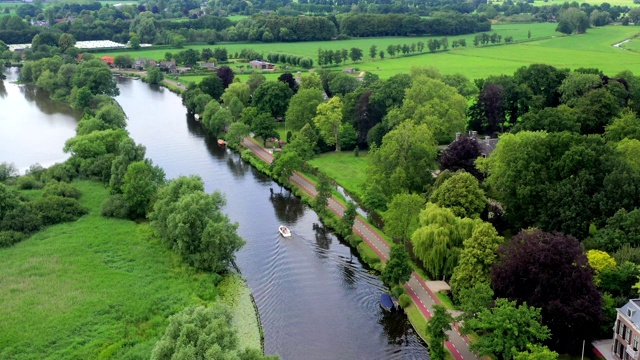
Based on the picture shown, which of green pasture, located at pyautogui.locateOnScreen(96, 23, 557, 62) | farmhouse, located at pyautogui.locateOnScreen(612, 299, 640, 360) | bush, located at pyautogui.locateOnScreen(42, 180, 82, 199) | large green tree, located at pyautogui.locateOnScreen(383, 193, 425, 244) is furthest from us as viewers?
green pasture, located at pyautogui.locateOnScreen(96, 23, 557, 62)

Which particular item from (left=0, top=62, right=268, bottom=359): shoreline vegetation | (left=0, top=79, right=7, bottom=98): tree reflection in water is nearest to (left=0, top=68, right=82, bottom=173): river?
(left=0, top=79, right=7, bottom=98): tree reflection in water

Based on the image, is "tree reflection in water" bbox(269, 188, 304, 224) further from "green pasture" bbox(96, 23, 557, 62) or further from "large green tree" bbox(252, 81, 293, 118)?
"green pasture" bbox(96, 23, 557, 62)

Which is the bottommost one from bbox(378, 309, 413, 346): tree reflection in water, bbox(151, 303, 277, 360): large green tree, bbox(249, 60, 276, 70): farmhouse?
bbox(378, 309, 413, 346): tree reflection in water

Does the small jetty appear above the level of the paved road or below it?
below

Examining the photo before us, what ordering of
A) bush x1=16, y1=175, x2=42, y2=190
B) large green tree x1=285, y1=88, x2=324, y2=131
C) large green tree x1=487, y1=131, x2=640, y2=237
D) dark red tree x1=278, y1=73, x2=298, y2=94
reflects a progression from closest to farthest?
large green tree x1=487, y1=131, x2=640, y2=237 < bush x1=16, y1=175, x2=42, y2=190 < large green tree x1=285, y1=88, x2=324, y2=131 < dark red tree x1=278, y1=73, x2=298, y2=94

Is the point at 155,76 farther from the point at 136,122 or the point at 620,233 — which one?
the point at 620,233

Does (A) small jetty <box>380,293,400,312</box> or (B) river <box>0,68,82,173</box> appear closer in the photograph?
(A) small jetty <box>380,293,400,312</box>
